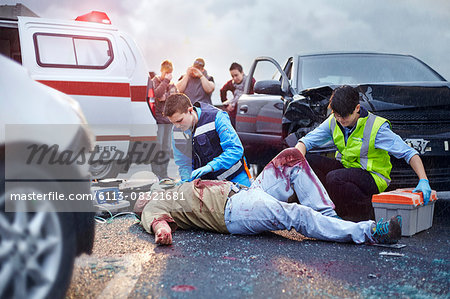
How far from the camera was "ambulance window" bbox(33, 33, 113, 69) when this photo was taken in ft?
18.5

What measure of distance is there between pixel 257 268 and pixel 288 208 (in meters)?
0.75

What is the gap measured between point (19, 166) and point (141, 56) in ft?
15.1

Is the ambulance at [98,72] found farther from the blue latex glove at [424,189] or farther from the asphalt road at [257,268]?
the blue latex glove at [424,189]

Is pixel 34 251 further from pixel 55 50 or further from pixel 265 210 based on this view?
pixel 55 50

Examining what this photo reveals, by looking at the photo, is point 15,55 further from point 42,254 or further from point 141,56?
point 42,254

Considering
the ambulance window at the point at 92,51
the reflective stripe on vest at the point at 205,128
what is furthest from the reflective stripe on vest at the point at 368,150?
the ambulance window at the point at 92,51

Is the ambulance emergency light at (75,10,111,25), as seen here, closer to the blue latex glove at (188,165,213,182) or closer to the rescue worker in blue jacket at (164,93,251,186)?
the rescue worker in blue jacket at (164,93,251,186)

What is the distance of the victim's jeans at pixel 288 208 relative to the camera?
3574mm

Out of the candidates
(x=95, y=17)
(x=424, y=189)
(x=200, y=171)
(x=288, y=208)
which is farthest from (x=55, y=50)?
(x=424, y=189)

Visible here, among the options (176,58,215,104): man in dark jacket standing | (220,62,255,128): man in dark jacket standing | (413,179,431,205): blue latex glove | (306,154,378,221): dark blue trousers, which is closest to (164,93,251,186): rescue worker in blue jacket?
(306,154,378,221): dark blue trousers

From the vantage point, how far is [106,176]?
639 cm

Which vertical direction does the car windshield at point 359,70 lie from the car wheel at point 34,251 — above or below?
above

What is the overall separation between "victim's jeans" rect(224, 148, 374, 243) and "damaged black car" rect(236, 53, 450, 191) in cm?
80

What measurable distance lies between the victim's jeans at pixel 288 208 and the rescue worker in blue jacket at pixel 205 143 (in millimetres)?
449
